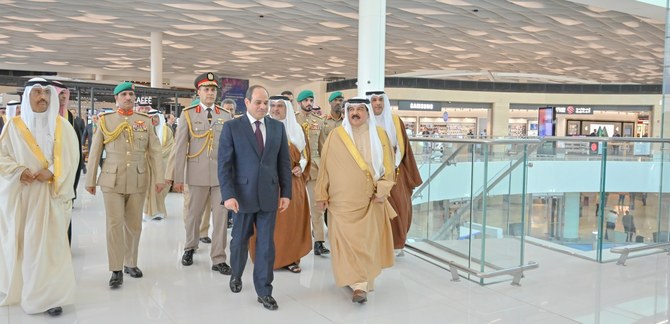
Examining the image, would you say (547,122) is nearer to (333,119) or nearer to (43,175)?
(333,119)

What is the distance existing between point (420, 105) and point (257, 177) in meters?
28.2

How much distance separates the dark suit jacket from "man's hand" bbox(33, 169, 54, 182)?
116 cm

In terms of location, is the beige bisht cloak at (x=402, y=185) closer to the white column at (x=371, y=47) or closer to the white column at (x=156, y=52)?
the white column at (x=371, y=47)

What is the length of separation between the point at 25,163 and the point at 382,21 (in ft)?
24.2

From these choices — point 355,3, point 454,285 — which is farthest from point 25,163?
point 355,3

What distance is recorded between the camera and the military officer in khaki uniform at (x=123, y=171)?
13.6ft

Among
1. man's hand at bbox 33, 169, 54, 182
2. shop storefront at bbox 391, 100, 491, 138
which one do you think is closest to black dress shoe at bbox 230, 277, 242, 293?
man's hand at bbox 33, 169, 54, 182

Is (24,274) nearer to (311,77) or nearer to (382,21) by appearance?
(382,21)

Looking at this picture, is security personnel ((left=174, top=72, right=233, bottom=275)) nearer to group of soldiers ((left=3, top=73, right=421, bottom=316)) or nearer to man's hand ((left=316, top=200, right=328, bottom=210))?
group of soldiers ((left=3, top=73, right=421, bottom=316))

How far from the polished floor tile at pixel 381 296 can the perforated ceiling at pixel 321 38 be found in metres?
10.0

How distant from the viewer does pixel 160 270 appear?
4715 millimetres

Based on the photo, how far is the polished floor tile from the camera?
3596mm

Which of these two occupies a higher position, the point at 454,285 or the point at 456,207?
the point at 456,207

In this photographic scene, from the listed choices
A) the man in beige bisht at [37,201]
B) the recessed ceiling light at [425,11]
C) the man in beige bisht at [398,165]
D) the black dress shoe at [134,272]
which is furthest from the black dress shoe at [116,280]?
the recessed ceiling light at [425,11]
